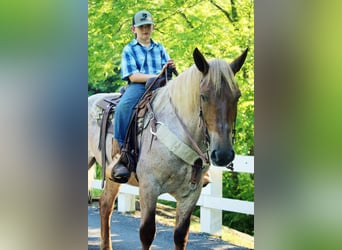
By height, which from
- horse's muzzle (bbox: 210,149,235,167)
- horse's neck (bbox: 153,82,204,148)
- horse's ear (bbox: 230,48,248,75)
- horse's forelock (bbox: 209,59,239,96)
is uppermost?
horse's ear (bbox: 230,48,248,75)

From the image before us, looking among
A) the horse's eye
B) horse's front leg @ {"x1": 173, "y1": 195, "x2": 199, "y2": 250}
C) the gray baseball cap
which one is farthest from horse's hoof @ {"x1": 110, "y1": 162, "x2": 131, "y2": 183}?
the gray baseball cap

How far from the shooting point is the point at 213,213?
2.89 metres

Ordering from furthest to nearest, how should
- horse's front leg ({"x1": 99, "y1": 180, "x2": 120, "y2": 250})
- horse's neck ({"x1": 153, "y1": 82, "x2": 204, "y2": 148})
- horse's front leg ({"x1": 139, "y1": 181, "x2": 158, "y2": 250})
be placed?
horse's front leg ({"x1": 99, "y1": 180, "x2": 120, "y2": 250}) < horse's front leg ({"x1": 139, "y1": 181, "x2": 158, "y2": 250}) < horse's neck ({"x1": 153, "y1": 82, "x2": 204, "y2": 148})

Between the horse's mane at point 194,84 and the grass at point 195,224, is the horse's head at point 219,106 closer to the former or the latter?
the horse's mane at point 194,84

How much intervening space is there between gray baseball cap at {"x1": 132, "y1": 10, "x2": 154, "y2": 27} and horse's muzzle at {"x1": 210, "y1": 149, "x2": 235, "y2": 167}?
84cm

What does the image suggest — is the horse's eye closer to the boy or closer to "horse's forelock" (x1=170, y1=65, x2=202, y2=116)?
"horse's forelock" (x1=170, y1=65, x2=202, y2=116)

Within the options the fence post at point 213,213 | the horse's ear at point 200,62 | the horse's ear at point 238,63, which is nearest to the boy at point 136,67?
the horse's ear at point 200,62

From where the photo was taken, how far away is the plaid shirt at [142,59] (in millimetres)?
2889

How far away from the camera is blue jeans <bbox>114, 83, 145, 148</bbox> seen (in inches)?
113

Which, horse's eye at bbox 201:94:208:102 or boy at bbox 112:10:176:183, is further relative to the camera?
boy at bbox 112:10:176:183

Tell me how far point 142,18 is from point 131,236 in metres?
1.18
